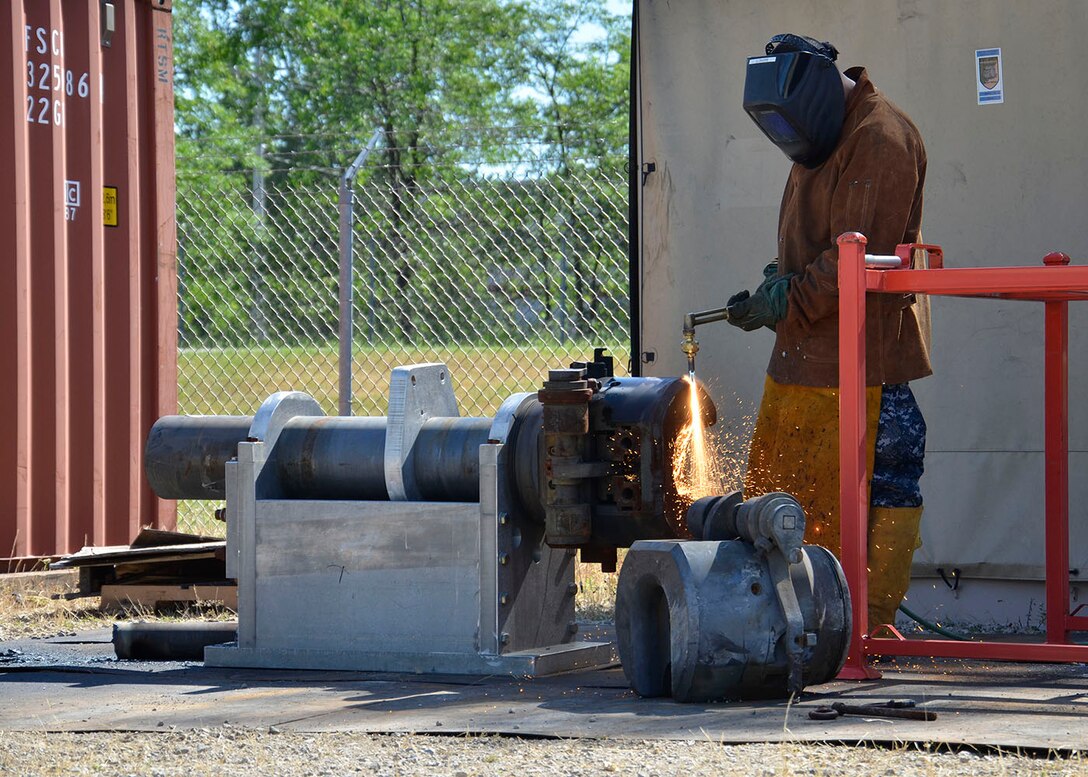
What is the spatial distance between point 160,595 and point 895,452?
3314 mm

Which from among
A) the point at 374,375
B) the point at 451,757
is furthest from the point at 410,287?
the point at 451,757

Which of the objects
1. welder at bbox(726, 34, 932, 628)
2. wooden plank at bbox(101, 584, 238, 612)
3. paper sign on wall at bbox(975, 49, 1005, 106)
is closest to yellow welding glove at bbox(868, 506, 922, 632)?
welder at bbox(726, 34, 932, 628)

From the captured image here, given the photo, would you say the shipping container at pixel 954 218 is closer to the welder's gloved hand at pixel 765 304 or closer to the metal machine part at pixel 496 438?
the welder's gloved hand at pixel 765 304

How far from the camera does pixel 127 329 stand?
324 inches

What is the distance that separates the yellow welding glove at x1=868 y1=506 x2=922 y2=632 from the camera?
5.27m

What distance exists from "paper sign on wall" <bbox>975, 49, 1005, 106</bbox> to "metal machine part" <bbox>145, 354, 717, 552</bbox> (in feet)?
7.12

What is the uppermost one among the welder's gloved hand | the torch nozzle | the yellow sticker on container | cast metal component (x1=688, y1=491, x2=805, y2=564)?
the yellow sticker on container

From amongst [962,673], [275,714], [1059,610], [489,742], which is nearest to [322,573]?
[275,714]

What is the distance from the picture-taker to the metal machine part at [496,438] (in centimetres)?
496

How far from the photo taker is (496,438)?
5.16 meters

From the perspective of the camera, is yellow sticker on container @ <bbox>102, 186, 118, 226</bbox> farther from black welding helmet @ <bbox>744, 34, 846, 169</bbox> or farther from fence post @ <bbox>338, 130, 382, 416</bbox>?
black welding helmet @ <bbox>744, 34, 846, 169</bbox>

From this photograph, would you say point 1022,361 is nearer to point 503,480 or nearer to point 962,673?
point 962,673

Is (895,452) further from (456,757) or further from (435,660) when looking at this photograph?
A: (456,757)

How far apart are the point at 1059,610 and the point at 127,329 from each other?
481cm
